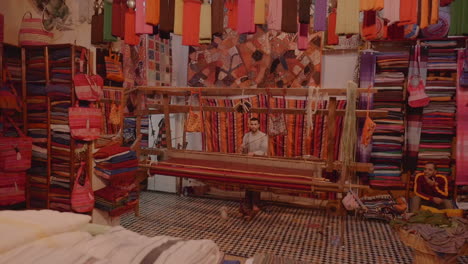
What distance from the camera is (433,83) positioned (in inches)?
230

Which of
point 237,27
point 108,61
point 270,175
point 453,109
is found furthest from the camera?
point 453,109

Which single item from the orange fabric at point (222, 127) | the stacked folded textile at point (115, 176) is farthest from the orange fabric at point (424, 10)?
the orange fabric at point (222, 127)

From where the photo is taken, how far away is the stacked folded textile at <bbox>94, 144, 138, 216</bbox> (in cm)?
466

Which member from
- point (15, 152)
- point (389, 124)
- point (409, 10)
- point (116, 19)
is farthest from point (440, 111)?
point (15, 152)

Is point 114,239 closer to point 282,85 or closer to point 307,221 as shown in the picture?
point 307,221

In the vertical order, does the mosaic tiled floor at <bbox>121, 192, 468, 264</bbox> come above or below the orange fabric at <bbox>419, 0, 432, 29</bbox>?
below

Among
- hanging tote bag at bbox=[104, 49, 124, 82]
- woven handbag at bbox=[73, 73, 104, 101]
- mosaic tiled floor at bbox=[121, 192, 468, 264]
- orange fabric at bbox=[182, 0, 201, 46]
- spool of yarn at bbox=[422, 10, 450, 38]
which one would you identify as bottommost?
mosaic tiled floor at bbox=[121, 192, 468, 264]

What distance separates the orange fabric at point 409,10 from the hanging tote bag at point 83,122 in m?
3.51

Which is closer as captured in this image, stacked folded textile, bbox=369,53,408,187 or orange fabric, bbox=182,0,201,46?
orange fabric, bbox=182,0,201,46

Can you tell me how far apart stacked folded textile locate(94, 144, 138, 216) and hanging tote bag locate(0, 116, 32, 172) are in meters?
0.78

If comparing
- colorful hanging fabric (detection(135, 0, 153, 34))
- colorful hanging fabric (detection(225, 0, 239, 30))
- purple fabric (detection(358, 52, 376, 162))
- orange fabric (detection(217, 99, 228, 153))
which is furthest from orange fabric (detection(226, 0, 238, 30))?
orange fabric (detection(217, 99, 228, 153))

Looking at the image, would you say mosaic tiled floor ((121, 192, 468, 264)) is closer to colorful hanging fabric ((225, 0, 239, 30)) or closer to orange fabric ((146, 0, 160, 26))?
colorful hanging fabric ((225, 0, 239, 30))

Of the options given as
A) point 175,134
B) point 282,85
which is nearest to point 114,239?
point 282,85

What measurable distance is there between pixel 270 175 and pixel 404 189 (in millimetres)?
2912
